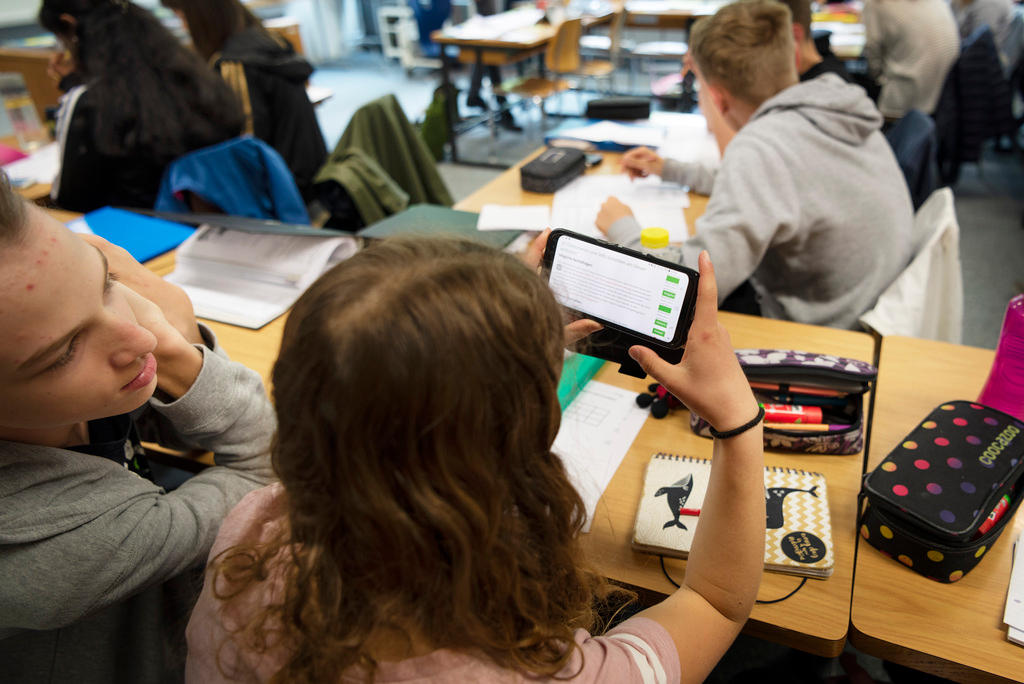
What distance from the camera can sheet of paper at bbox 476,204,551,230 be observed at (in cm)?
169

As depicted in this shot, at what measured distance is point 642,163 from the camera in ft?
6.36

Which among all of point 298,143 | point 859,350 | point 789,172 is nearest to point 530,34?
point 298,143

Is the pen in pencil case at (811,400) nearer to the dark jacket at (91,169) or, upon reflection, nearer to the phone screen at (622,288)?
the phone screen at (622,288)

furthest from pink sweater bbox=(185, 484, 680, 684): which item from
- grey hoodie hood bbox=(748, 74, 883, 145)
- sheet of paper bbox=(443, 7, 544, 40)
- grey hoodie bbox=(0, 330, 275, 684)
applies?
sheet of paper bbox=(443, 7, 544, 40)

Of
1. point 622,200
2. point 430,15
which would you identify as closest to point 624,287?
point 622,200

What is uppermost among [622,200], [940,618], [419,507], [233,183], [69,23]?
[69,23]

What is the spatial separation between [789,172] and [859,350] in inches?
16.8

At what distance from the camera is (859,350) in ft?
4.11

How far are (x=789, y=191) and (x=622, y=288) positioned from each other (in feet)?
2.54

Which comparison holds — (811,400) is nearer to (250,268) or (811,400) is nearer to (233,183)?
(250,268)

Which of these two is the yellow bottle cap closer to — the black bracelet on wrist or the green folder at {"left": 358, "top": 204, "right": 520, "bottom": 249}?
the green folder at {"left": 358, "top": 204, "right": 520, "bottom": 249}

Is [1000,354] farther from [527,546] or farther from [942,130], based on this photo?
[942,130]

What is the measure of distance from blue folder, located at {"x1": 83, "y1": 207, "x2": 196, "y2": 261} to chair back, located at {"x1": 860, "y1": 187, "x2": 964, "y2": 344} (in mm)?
1703

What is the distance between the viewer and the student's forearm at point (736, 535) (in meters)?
0.72
